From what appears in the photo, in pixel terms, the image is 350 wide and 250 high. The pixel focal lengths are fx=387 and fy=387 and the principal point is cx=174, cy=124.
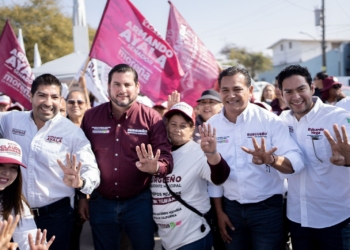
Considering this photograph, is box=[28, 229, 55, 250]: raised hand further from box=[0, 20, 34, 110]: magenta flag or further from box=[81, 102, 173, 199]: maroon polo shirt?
box=[0, 20, 34, 110]: magenta flag

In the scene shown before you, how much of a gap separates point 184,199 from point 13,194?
1.44 metres

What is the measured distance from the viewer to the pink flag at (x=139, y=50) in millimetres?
5289

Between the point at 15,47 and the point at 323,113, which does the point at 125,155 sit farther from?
the point at 15,47

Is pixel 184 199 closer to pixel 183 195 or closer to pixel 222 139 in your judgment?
pixel 183 195

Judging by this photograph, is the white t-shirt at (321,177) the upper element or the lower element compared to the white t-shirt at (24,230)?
upper

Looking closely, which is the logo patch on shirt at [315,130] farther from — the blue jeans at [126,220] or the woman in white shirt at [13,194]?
the woman in white shirt at [13,194]

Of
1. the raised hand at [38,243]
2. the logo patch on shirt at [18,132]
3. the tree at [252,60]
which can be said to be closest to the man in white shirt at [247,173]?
the raised hand at [38,243]

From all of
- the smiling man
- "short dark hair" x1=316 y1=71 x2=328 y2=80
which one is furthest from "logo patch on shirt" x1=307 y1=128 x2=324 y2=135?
"short dark hair" x1=316 y1=71 x2=328 y2=80

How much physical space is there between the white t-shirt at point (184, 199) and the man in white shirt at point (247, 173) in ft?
0.69

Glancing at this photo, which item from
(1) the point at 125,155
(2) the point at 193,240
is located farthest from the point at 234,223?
(1) the point at 125,155

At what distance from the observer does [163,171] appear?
3.31 meters

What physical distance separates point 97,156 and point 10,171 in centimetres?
86

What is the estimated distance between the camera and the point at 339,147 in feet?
9.39

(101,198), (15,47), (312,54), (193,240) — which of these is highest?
Result: (312,54)
